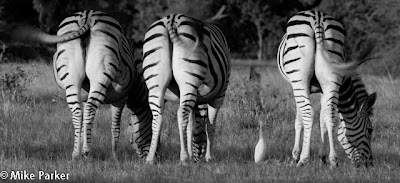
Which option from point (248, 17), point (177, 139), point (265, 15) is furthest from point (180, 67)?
point (248, 17)

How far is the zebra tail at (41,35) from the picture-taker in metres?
8.28

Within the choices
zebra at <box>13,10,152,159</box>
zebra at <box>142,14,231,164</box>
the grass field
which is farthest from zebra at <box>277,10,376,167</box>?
zebra at <box>13,10,152,159</box>

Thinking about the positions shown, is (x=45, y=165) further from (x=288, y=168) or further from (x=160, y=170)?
(x=288, y=168)

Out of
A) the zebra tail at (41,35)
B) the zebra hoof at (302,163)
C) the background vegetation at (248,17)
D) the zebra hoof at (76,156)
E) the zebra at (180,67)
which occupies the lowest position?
the zebra hoof at (302,163)

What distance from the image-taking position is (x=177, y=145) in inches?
410

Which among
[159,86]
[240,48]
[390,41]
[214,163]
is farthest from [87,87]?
[240,48]

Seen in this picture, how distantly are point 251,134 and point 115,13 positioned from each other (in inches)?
1173

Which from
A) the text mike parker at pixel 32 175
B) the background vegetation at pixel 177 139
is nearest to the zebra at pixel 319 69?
the background vegetation at pixel 177 139

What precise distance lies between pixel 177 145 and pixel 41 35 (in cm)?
293

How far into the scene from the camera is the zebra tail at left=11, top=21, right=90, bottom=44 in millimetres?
8281

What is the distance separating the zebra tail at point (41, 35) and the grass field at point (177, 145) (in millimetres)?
1434

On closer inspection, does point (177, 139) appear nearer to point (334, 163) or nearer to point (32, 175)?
point (334, 163)

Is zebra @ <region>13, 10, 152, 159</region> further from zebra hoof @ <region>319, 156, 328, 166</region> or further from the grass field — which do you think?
zebra hoof @ <region>319, 156, 328, 166</region>

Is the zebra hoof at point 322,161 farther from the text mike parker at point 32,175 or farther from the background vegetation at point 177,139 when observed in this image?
the text mike parker at point 32,175
